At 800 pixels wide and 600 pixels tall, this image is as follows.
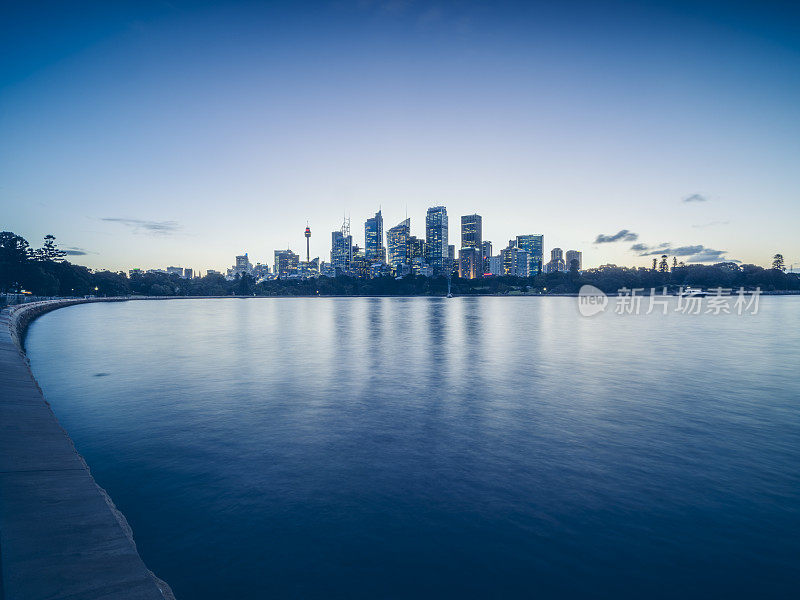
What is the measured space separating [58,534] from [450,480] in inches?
302

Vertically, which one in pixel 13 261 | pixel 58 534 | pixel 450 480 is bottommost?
pixel 450 480

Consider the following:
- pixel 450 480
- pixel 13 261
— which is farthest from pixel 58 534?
pixel 13 261

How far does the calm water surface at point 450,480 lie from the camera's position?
665 cm

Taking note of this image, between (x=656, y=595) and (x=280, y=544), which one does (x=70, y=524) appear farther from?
(x=656, y=595)

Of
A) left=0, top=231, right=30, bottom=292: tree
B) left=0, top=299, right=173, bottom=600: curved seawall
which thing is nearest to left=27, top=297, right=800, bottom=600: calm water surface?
left=0, top=299, right=173, bottom=600: curved seawall

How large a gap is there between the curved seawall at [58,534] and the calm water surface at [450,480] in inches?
46.9

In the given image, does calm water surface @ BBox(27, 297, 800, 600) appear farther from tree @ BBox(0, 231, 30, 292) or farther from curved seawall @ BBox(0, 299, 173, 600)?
tree @ BBox(0, 231, 30, 292)

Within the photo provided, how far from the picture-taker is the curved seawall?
457 cm

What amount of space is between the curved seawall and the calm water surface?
119 cm

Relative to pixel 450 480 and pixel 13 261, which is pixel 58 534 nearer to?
pixel 450 480

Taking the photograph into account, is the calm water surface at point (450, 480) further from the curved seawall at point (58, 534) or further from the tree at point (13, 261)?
the tree at point (13, 261)

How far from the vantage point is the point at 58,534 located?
5.68 metres

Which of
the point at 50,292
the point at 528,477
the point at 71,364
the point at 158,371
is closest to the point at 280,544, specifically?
the point at 528,477

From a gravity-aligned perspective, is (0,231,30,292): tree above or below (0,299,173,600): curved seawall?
above
